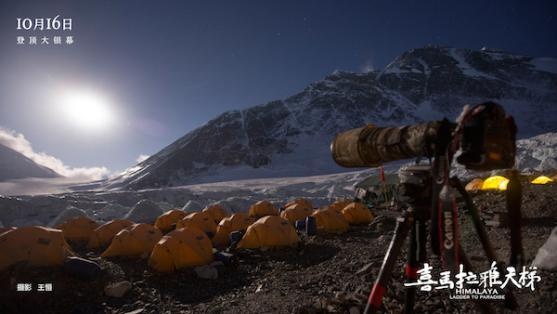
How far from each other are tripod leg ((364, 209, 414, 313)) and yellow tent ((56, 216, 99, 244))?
A: 1704cm

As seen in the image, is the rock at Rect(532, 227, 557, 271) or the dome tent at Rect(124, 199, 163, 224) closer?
the rock at Rect(532, 227, 557, 271)

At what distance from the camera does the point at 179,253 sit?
10523 mm

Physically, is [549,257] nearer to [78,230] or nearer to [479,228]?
[479,228]

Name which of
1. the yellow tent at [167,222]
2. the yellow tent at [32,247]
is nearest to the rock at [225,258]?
the yellow tent at [32,247]

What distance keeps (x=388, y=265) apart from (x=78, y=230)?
1808 cm

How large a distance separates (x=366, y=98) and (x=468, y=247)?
188m

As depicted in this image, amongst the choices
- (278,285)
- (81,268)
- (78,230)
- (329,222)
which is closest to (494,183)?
(329,222)

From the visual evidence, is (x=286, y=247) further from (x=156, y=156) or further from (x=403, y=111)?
(x=156, y=156)

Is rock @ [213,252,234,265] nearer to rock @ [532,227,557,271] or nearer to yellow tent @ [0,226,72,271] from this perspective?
yellow tent @ [0,226,72,271]

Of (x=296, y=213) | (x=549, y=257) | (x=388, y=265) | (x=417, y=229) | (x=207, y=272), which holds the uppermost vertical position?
(x=417, y=229)

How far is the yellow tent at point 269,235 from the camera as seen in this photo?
12.4 meters

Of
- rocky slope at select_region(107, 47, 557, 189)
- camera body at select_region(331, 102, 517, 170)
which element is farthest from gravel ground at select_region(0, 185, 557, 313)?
rocky slope at select_region(107, 47, 557, 189)

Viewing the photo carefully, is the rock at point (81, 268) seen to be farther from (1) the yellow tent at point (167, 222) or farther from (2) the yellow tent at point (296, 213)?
(2) the yellow tent at point (296, 213)

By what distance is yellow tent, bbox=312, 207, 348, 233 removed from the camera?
52.6 feet
